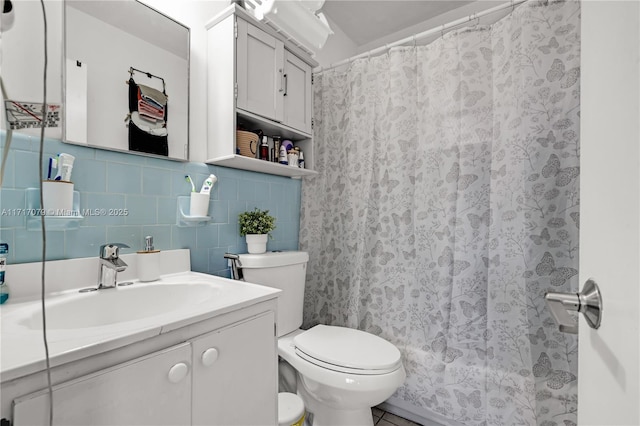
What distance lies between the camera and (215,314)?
2.47 ft

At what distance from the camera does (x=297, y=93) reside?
160 centimetres

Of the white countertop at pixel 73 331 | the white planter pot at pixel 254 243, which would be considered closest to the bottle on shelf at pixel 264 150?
the white planter pot at pixel 254 243

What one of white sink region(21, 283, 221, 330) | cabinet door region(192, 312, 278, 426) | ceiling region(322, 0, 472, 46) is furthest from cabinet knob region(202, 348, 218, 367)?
ceiling region(322, 0, 472, 46)

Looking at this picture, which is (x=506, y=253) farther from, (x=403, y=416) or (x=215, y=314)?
(x=215, y=314)

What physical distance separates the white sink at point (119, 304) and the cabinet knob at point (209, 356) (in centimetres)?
12

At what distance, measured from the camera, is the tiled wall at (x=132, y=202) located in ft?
2.82

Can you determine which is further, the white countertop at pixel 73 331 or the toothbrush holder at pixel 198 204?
the toothbrush holder at pixel 198 204

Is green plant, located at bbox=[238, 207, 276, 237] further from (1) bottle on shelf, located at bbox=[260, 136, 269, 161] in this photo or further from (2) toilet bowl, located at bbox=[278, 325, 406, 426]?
(2) toilet bowl, located at bbox=[278, 325, 406, 426]

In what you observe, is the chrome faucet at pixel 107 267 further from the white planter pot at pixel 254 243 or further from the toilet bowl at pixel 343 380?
the toilet bowl at pixel 343 380

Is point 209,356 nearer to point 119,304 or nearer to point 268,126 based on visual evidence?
point 119,304

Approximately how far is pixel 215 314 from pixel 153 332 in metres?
0.15

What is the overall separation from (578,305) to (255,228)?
4.16 ft

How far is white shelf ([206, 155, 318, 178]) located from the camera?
4.32 feet

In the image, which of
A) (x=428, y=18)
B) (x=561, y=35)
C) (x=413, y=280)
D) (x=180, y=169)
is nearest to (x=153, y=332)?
(x=180, y=169)
